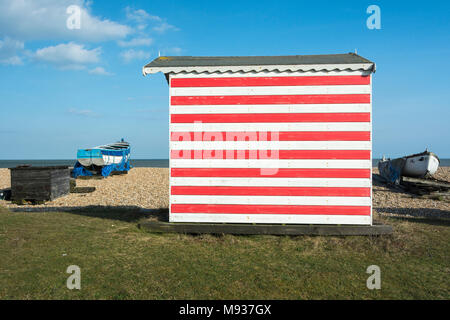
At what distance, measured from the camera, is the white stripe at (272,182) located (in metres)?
5.87

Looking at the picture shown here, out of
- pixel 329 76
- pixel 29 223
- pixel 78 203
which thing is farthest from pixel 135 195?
pixel 329 76

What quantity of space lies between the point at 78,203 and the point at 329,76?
10684 mm

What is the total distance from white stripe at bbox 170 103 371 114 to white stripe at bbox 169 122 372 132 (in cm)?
28

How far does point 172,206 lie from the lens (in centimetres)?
616

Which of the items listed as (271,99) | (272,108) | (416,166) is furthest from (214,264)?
(416,166)

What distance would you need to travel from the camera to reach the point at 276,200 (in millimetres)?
5969

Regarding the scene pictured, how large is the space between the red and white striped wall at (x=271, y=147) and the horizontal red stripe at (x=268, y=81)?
0.02 meters

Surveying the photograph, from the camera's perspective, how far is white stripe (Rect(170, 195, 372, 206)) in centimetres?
588

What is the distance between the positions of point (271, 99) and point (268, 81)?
16.1 inches

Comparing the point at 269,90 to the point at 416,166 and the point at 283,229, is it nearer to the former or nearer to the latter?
the point at 283,229

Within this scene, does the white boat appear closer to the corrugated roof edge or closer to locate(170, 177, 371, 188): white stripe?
the corrugated roof edge

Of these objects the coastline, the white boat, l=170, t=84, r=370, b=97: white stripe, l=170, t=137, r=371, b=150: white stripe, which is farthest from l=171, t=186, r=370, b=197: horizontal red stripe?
the white boat
